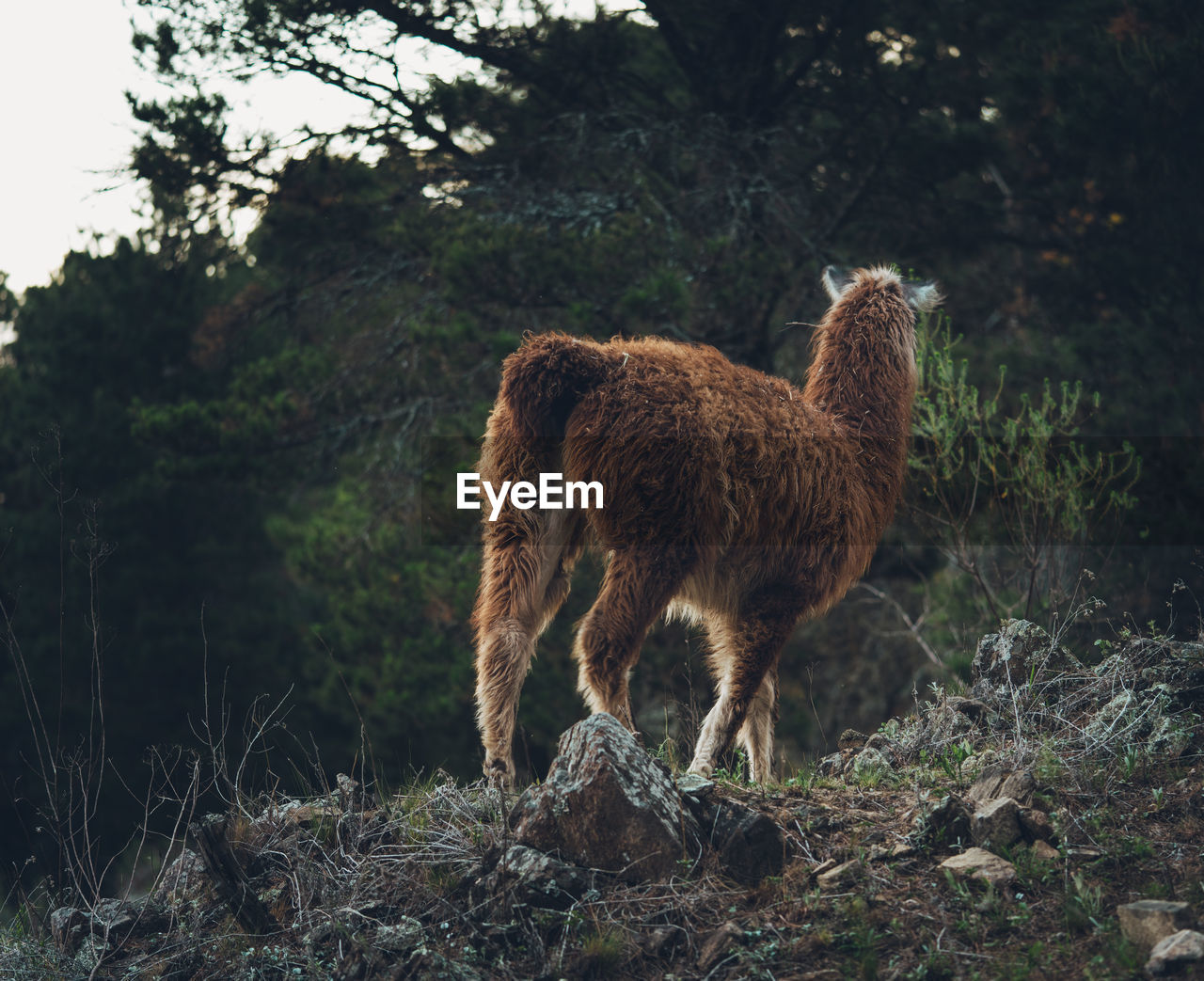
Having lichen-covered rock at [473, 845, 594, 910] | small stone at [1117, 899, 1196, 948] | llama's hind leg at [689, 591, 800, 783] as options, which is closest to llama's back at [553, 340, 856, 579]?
llama's hind leg at [689, 591, 800, 783]

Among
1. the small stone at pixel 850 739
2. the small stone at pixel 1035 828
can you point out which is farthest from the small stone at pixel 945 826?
the small stone at pixel 850 739

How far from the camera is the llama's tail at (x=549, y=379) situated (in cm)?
420

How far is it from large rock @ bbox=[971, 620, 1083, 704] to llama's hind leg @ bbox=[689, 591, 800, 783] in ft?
3.40

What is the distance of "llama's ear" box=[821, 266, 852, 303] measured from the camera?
236 inches

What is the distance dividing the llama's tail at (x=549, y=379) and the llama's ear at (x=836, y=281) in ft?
7.05

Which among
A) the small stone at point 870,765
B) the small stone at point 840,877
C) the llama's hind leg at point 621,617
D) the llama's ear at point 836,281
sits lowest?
the small stone at point 840,877

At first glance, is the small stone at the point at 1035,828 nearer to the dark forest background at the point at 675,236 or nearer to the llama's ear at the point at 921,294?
the llama's ear at the point at 921,294

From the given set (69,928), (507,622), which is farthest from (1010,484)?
(69,928)

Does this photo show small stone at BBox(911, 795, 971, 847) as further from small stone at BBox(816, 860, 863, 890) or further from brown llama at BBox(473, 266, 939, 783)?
brown llama at BBox(473, 266, 939, 783)

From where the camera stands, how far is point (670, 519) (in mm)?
4246

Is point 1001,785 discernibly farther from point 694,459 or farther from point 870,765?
point 694,459

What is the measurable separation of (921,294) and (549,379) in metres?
2.78

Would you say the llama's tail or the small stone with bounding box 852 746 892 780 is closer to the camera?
the llama's tail

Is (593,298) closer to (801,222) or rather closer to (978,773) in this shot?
(801,222)
